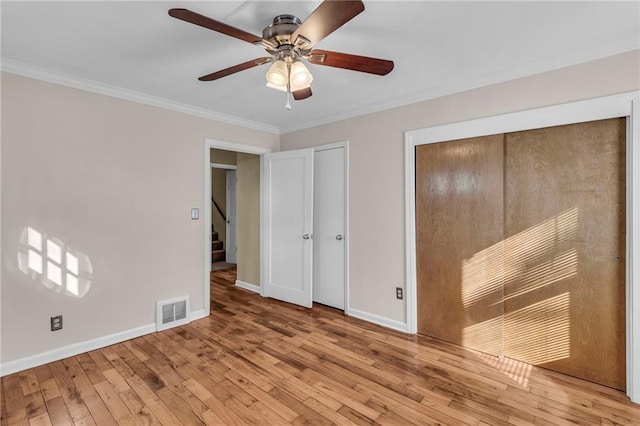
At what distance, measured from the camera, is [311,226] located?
12.4 feet

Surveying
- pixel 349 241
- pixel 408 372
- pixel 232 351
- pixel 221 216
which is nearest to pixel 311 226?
pixel 349 241

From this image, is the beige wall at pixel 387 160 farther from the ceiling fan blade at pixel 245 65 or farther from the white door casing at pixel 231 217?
the white door casing at pixel 231 217

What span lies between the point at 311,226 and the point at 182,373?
6.67 ft

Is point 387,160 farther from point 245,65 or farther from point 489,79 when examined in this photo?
point 245,65

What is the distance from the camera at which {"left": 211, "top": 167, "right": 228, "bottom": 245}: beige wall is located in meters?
7.10

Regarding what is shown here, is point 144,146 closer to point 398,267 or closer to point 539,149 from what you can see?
point 398,267

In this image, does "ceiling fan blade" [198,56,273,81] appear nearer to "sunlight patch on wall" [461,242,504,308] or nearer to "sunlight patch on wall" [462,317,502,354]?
"sunlight patch on wall" [461,242,504,308]

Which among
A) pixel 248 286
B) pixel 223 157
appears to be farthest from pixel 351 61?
pixel 223 157

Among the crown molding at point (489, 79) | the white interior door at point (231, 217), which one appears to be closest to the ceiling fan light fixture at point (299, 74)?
the crown molding at point (489, 79)

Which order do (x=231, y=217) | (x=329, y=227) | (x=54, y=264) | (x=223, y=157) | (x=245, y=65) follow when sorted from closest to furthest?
1. (x=245, y=65)
2. (x=54, y=264)
3. (x=329, y=227)
4. (x=223, y=157)
5. (x=231, y=217)

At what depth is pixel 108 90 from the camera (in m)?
2.79

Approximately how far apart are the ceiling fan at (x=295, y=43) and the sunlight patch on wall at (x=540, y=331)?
2185 mm

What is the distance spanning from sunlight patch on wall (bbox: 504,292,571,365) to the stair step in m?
5.75

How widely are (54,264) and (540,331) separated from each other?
158 inches
